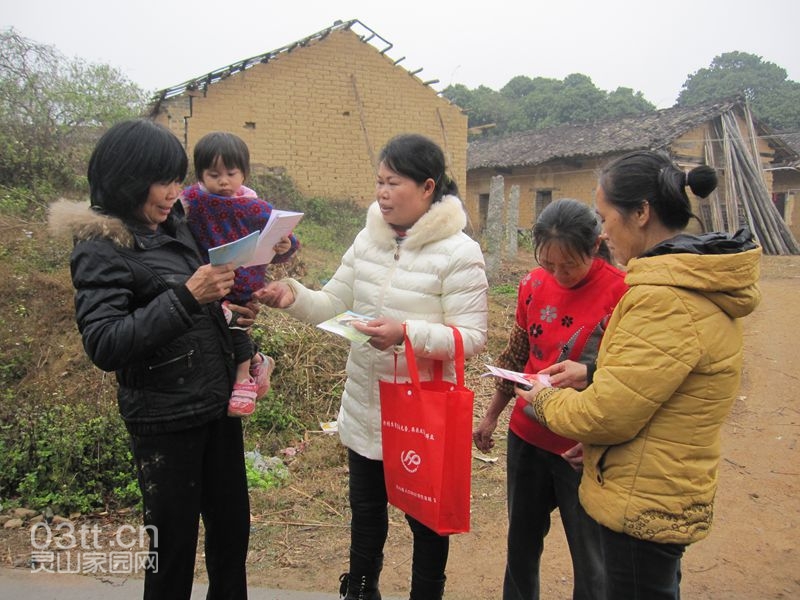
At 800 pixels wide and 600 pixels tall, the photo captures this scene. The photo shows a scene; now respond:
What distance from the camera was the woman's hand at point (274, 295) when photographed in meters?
2.28

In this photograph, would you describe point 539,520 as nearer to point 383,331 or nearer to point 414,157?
point 383,331

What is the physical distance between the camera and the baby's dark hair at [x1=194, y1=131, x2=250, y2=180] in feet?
7.79

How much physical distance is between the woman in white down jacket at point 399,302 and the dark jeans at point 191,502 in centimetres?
46

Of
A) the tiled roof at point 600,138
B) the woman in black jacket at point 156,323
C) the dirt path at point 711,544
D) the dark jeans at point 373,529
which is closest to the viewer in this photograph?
the woman in black jacket at point 156,323

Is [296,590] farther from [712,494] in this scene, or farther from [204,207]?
[712,494]

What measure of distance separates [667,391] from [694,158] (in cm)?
1957

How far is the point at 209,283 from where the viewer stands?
1.76 meters

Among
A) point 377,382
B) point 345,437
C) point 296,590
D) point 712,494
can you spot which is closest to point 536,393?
point 712,494

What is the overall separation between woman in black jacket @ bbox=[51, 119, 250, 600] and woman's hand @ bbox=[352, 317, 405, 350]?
0.45 meters

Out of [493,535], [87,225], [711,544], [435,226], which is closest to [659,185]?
[435,226]

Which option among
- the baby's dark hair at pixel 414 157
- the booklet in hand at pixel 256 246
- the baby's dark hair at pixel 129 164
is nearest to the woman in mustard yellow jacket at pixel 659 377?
the baby's dark hair at pixel 414 157

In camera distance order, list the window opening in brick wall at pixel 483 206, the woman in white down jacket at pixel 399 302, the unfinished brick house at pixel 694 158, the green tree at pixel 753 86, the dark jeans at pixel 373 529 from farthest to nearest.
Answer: the green tree at pixel 753 86, the window opening in brick wall at pixel 483 206, the unfinished brick house at pixel 694 158, the dark jeans at pixel 373 529, the woman in white down jacket at pixel 399 302

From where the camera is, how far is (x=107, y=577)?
2869 millimetres

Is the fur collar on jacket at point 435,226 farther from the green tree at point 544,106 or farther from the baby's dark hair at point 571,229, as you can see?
the green tree at point 544,106
